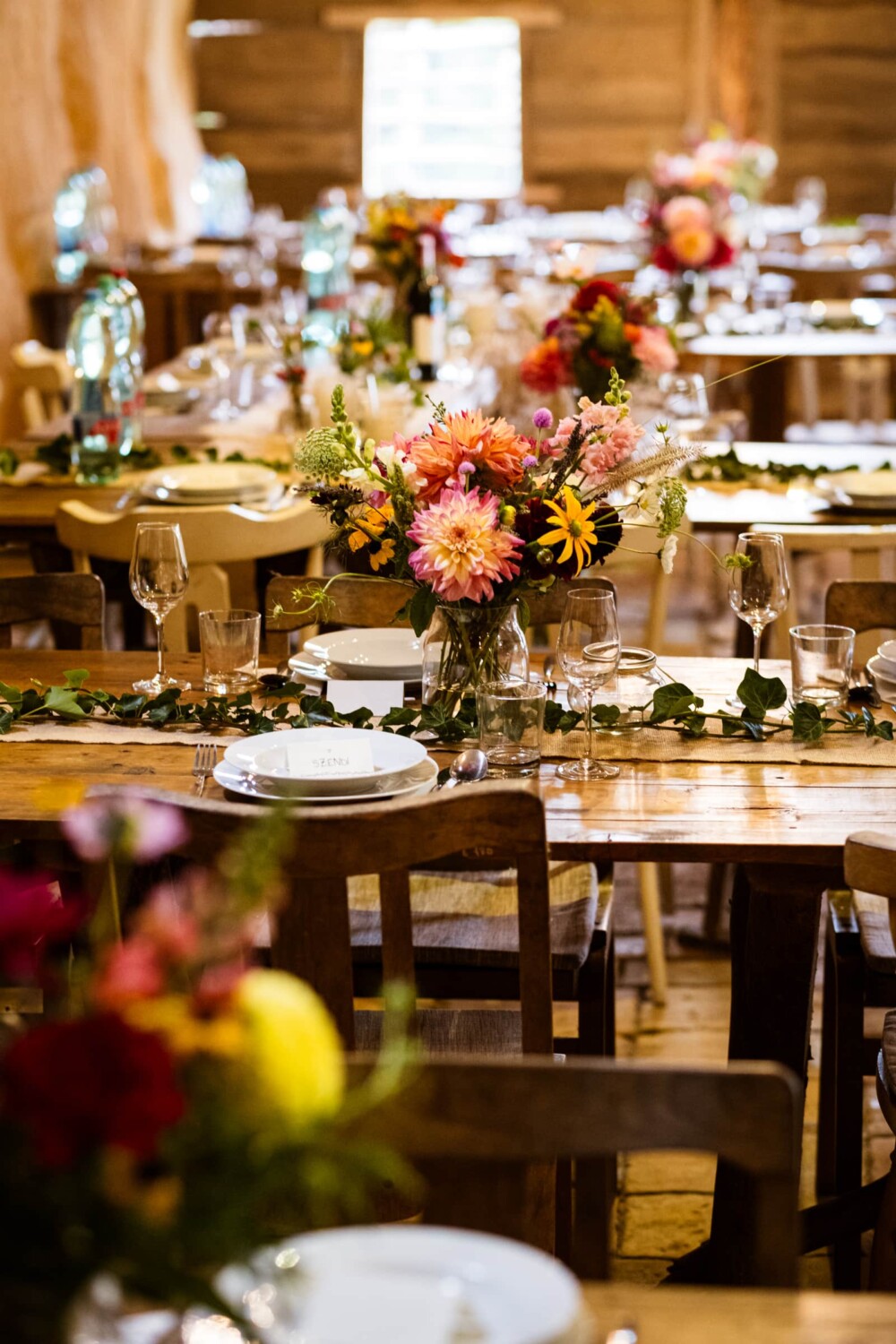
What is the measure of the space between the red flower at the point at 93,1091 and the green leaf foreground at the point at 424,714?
129 centimetres

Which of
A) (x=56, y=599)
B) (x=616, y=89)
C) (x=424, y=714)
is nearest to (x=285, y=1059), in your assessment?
(x=424, y=714)

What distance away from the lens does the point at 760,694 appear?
6.44 feet

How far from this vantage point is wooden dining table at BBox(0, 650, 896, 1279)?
159cm

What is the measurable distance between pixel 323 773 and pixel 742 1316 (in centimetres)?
92

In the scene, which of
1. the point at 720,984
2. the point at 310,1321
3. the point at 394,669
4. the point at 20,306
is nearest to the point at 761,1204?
the point at 310,1321

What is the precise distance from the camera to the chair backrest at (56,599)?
2.36m

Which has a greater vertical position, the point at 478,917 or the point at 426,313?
the point at 426,313

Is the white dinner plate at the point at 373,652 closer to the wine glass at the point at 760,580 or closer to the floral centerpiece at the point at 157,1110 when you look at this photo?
the wine glass at the point at 760,580

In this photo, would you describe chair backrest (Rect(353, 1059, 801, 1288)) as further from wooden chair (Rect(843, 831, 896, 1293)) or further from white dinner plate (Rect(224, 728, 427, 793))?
white dinner plate (Rect(224, 728, 427, 793))

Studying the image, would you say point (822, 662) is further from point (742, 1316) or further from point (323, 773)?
point (742, 1316)

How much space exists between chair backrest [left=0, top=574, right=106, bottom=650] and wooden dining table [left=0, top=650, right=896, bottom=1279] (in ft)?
1.55

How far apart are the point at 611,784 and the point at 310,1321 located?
106 cm

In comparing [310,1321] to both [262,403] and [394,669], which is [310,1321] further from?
[262,403]

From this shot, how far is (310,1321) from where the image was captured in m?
0.75
